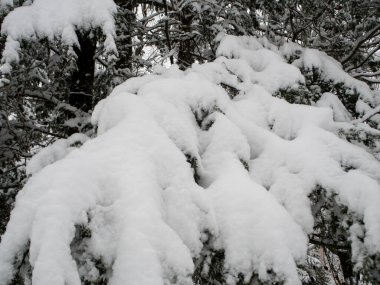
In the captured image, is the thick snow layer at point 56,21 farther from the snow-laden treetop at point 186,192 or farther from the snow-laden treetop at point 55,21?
the snow-laden treetop at point 186,192

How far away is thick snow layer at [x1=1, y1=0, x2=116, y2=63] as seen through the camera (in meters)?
2.46

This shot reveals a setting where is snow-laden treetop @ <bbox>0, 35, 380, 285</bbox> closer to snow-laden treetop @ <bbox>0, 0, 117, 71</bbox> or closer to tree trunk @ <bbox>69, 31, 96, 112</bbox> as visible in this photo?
snow-laden treetop @ <bbox>0, 0, 117, 71</bbox>

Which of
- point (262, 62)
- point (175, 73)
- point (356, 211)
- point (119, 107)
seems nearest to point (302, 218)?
point (356, 211)

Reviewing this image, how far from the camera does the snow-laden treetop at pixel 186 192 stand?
4.08ft

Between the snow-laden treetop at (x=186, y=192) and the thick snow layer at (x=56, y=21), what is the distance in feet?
1.83

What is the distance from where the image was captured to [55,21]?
100 inches

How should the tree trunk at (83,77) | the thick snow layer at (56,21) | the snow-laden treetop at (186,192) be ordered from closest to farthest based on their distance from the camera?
the snow-laden treetop at (186,192), the thick snow layer at (56,21), the tree trunk at (83,77)

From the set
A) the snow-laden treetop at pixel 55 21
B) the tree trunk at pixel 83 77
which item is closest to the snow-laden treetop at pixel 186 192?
the snow-laden treetop at pixel 55 21

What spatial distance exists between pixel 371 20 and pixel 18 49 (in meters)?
3.97

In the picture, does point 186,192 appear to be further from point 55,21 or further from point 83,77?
point 83,77

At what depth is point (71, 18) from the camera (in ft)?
8.43

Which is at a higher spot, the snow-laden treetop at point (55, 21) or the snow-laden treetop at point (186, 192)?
the snow-laden treetop at point (55, 21)

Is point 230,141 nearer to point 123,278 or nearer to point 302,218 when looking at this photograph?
point 302,218

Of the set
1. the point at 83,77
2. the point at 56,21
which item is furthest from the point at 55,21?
the point at 83,77
